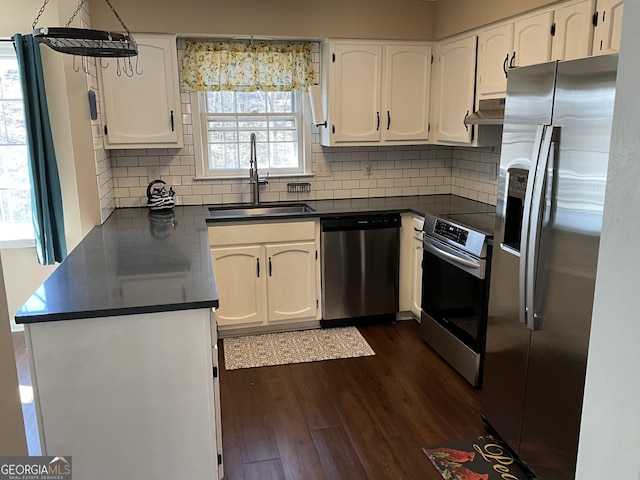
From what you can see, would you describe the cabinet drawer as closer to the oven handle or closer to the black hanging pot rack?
the oven handle

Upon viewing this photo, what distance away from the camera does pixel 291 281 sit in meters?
3.82

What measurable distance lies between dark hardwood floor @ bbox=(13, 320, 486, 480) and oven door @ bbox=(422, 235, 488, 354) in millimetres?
298

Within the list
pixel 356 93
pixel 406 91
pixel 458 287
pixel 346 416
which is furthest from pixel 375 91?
pixel 346 416

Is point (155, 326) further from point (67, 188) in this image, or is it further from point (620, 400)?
point (67, 188)

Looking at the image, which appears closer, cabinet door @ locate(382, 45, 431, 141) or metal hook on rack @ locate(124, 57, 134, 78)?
metal hook on rack @ locate(124, 57, 134, 78)

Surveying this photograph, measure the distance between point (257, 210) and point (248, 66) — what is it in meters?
1.11

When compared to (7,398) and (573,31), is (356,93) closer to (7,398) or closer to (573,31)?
(573,31)

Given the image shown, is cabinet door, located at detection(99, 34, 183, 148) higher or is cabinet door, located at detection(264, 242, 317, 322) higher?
cabinet door, located at detection(99, 34, 183, 148)

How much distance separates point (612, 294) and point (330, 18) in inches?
141

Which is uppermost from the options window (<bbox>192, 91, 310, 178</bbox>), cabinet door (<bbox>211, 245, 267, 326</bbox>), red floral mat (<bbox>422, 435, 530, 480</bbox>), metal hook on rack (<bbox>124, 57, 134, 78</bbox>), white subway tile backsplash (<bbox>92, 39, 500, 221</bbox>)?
metal hook on rack (<bbox>124, 57, 134, 78</bbox>)

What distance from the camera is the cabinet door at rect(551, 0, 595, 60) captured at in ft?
8.30

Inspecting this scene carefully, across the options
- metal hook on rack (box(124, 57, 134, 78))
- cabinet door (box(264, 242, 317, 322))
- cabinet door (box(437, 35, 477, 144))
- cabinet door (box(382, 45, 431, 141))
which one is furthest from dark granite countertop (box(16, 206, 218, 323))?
cabinet door (box(437, 35, 477, 144))

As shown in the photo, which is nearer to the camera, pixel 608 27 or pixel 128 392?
pixel 128 392

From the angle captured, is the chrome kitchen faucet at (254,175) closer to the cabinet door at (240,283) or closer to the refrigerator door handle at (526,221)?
the cabinet door at (240,283)
